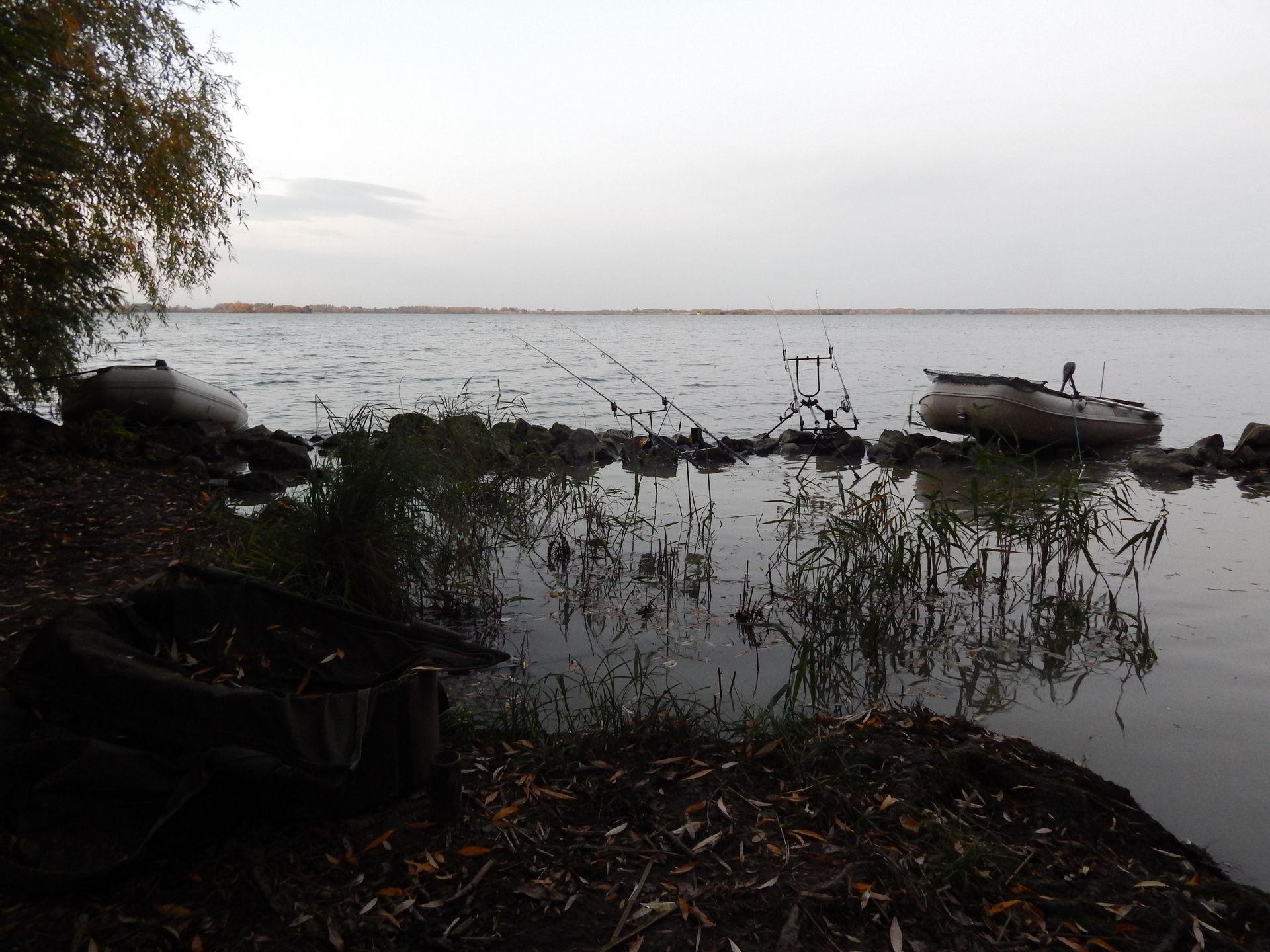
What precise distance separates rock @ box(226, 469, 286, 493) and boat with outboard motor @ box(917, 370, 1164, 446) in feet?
30.1

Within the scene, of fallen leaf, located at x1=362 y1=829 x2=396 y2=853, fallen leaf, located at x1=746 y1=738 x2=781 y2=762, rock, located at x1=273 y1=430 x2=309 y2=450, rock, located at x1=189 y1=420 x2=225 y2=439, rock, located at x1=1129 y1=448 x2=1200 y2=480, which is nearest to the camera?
fallen leaf, located at x1=362 y1=829 x2=396 y2=853

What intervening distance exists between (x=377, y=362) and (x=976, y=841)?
2930 cm

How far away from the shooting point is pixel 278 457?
10695 millimetres

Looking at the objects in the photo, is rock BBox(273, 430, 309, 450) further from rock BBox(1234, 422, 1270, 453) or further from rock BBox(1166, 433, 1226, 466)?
rock BBox(1234, 422, 1270, 453)

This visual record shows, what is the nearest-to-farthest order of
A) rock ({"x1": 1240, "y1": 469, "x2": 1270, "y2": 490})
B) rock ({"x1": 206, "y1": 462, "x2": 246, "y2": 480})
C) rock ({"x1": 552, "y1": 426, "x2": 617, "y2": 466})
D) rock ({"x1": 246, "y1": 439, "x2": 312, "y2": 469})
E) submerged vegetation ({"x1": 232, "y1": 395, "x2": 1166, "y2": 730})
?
1. submerged vegetation ({"x1": 232, "y1": 395, "x2": 1166, "y2": 730})
2. rock ({"x1": 206, "y1": 462, "x2": 246, "y2": 480})
3. rock ({"x1": 1240, "y1": 469, "x2": 1270, "y2": 490})
4. rock ({"x1": 246, "y1": 439, "x2": 312, "y2": 469})
5. rock ({"x1": 552, "y1": 426, "x2": 617, "y2": 466})

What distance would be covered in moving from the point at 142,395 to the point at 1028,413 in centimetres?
1215

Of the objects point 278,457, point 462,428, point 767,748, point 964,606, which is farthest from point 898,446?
point 767,748

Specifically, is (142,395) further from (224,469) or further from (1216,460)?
(1216,460)

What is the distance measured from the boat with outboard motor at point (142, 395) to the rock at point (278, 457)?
4.39ft

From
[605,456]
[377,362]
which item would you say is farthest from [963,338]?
[605,456]

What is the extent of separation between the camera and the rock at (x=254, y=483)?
8.93 meters

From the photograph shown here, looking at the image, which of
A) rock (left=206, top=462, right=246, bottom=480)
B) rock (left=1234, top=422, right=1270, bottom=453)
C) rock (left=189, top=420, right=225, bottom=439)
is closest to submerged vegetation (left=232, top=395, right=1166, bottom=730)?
rock (left=206, top=462, right=246, bottom=480)

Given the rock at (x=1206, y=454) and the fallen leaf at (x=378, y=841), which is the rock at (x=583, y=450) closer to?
the rock at (x=1206, y=454)

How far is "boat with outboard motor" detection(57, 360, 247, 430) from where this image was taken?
9.96 metres
